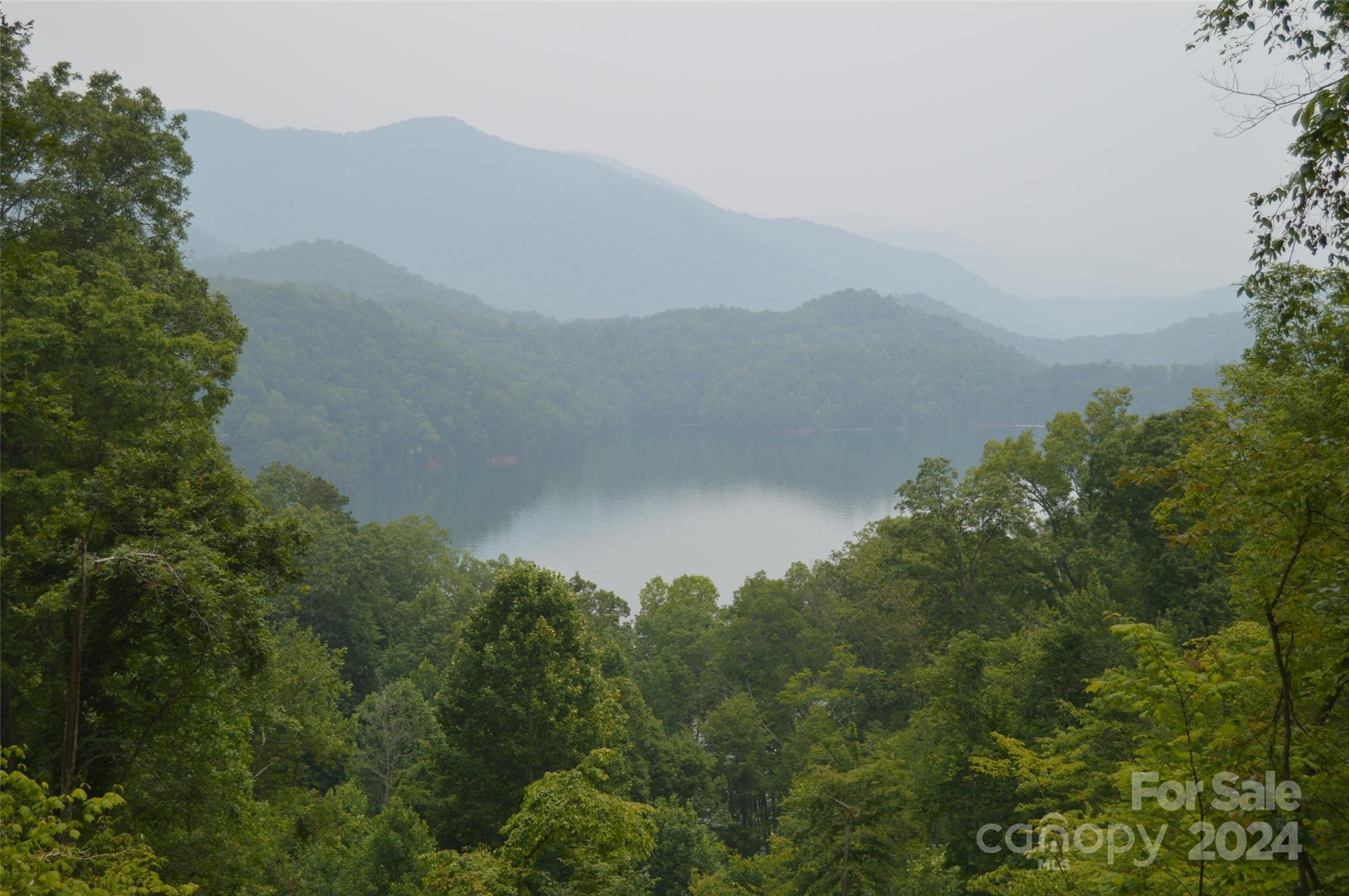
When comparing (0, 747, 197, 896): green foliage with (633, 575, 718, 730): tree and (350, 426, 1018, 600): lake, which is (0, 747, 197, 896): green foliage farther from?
(350, 426, 1018, 600): lake

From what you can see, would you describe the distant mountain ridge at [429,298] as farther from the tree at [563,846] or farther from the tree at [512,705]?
the tree at [563,846]

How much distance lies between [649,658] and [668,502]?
1682 inches

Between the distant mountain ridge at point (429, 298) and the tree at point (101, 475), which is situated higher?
the distant mountain ridge at point (429, 298)

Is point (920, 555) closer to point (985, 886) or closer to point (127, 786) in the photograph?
point (985, 886)

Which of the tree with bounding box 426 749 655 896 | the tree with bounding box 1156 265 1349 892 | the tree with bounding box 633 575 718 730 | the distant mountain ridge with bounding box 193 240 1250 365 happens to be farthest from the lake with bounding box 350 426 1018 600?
the distant mountain ridge with bounding box 193 240 1250 365

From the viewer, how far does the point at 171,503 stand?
31.4ft

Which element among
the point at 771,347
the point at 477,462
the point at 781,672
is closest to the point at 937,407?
the point at 771,347

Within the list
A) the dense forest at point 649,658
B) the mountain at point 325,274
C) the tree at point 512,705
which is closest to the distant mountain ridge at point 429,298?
the mountain at point 325,274

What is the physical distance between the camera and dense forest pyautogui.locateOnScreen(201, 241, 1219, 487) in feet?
325

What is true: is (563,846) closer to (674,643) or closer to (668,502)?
(674,643)

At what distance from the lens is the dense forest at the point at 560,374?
325 ft

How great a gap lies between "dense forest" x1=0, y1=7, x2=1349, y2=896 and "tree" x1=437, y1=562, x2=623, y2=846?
0.06m

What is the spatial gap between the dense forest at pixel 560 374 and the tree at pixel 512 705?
68852 mm

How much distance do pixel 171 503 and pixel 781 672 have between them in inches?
763
